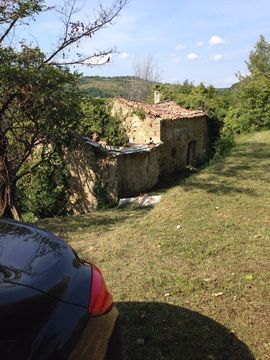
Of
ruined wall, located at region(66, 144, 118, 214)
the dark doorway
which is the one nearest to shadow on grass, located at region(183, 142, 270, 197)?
ruined wall, located at region(66, 144, 118, 214)

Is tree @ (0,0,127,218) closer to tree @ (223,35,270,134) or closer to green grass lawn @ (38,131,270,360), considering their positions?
green grass lawn @ (38,131,270,360)

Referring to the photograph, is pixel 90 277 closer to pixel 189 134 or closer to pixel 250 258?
pixel 250 258

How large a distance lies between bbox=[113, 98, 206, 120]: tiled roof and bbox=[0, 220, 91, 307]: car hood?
19321mm

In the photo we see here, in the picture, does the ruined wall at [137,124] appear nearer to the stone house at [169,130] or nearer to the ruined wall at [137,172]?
the stone house at [169,130]

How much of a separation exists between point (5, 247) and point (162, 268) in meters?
3.19

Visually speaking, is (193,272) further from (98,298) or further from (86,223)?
(86,223)

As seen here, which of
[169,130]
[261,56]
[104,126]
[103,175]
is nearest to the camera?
[103,175]

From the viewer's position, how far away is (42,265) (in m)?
2.32

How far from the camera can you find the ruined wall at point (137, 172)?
18197mm

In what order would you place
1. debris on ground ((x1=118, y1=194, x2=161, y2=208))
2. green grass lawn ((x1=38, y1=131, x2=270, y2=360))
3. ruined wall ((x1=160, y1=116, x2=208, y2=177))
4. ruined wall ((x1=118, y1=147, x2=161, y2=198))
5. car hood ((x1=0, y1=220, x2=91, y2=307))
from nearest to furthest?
car hood ((x1=0, y1=220, x2=91, y2=307)) → green grass lawn ((x1=38, y1=131, x2=270, y2=360)) → debris on ground ((x1=118, y1=194, x2=161, y2=208)) → ruined wall ((x1=118, y1=147, x2=161, y2=198)) → ruined wall ((x1=160, y1=116, x2=208, y2=177))

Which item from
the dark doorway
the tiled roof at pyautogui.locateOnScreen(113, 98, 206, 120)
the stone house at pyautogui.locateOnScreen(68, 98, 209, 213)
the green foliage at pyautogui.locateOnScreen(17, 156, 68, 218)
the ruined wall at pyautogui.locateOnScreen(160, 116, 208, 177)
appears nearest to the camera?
the stone house at pyautogui.locateOnScreen(68, 98, 209, 213)

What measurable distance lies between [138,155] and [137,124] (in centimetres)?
334

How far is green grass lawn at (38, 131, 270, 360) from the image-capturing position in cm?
386

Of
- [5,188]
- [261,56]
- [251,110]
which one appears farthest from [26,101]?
[261,56]
